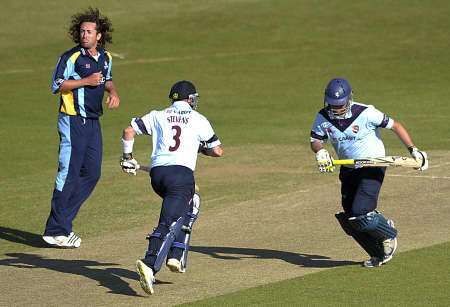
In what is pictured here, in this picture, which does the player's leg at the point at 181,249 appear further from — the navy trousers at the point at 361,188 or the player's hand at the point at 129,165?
the navy trousers at the point at 361,188

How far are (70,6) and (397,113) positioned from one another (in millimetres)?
20722

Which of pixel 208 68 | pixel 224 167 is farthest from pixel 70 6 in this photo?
pixel 224 167

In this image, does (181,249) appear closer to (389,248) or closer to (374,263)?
(374,263)

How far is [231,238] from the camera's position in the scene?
1374cm

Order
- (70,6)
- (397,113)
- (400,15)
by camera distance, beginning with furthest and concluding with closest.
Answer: (70,6) < (400,15) < (397,113)

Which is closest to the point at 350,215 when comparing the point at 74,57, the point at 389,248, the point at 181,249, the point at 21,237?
the point at 389,248

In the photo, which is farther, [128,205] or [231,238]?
[128,205]

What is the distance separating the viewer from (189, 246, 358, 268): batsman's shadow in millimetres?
12273

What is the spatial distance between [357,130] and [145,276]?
2.83 metres

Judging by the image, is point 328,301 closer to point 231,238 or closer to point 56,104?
point 231,238

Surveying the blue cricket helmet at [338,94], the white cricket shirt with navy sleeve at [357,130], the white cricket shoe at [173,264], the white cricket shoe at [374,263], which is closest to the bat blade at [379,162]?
the white cricket shirt with navy sleeve at [357,130]

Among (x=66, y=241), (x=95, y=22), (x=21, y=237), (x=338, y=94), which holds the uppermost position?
(x=95, y=22)

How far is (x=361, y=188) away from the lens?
1198 cm

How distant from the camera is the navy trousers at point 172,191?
11211mm
